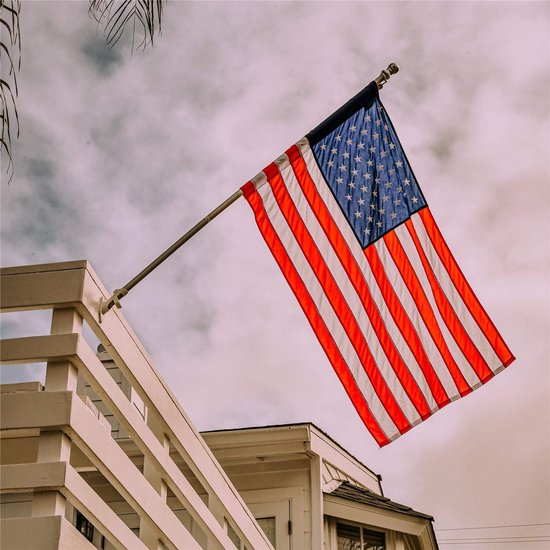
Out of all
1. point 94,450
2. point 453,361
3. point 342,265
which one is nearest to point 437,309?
point 453,361

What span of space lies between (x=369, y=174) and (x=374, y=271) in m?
0.76

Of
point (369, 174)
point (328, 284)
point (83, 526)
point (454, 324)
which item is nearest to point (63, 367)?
point (328, 284)

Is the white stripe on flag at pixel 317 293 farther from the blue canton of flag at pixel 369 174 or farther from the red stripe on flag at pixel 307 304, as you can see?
the blue canton of flag at pixel 369 174

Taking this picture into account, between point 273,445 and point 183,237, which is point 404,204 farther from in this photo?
point 273,445

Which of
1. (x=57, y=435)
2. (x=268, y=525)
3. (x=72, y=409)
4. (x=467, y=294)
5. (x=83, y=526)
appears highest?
(x=467, y=294)

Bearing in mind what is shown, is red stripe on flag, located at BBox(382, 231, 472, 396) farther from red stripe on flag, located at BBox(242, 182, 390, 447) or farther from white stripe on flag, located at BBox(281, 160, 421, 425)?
red stripe on flag, located at BBox(242, 182, 390, 447)

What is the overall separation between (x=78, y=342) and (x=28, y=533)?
89cm

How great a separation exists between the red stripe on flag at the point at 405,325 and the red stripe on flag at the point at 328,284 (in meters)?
0.34

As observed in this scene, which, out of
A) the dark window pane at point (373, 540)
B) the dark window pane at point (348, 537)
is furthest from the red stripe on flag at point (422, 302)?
the dark window pane at point (373, 540)

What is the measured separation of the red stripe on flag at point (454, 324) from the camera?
7207mm

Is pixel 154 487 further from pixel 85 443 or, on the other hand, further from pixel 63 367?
pixel 63 367

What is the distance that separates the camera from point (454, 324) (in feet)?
23.7

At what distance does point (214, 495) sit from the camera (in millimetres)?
6777

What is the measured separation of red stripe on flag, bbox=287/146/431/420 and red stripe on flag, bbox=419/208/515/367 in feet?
2.38
